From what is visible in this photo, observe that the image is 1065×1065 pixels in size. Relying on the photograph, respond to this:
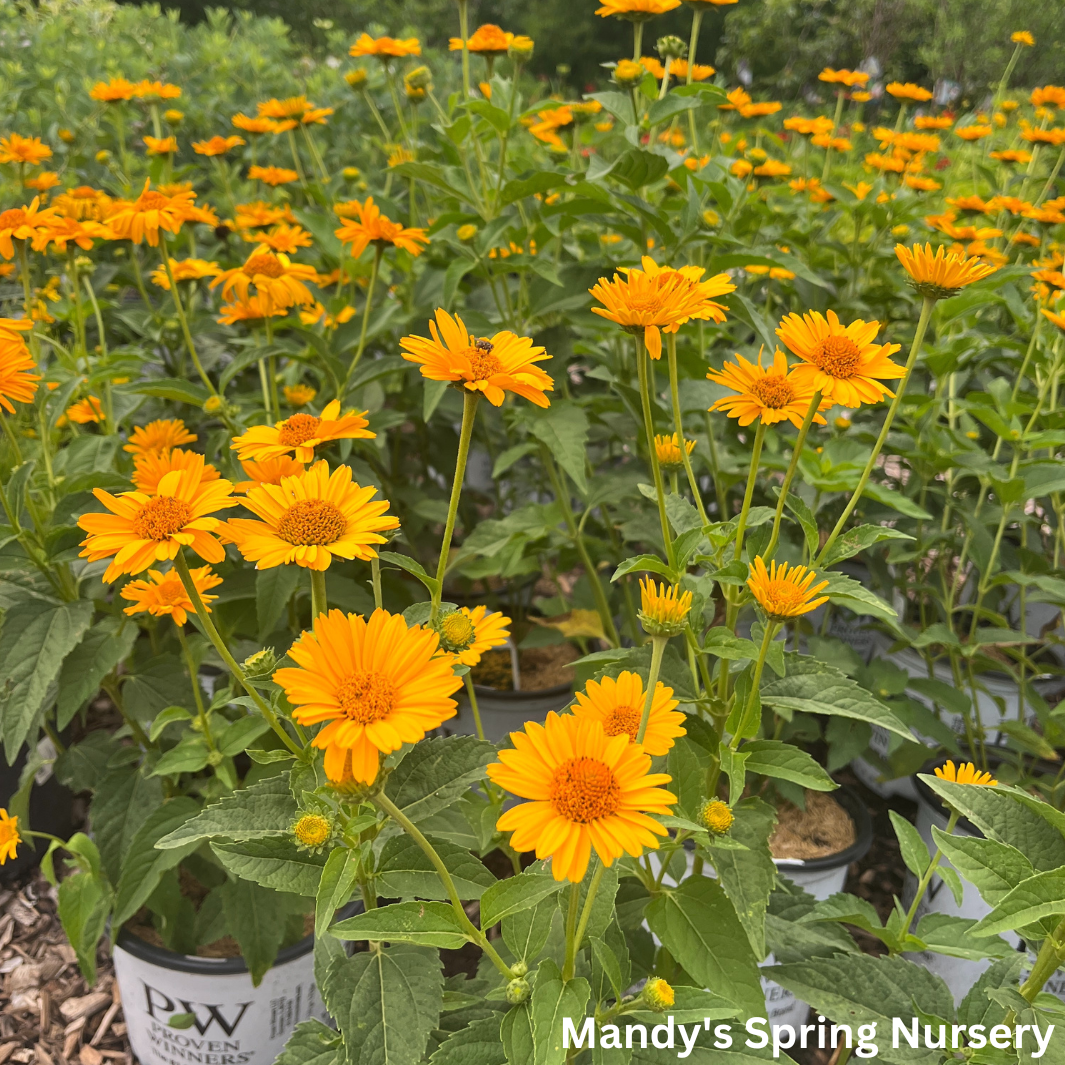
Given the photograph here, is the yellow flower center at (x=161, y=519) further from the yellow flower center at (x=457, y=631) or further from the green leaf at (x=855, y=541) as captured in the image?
the green leaf at (x=855, y=541)

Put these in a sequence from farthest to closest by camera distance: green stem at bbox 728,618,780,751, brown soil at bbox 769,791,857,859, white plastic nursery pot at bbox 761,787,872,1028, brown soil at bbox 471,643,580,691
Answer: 1. brown soil at bbox 471,643,580,691
2. brown soil at bbox 769,791,857,859
3. white plastic nursery pot at bbox 761,787,872,1028
4. green stem at bbox 728,618,780,751

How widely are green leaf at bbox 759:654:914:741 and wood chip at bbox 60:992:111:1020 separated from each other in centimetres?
141

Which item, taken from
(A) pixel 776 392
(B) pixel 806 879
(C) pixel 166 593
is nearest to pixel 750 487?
(A) pixel 776 392

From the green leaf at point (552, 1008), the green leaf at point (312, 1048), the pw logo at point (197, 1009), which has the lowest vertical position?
the pw logo at point (197, 1009)

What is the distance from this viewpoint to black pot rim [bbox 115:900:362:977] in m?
1.14

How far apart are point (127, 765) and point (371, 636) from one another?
0.86 meters

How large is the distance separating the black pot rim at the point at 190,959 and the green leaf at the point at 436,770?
554 mm

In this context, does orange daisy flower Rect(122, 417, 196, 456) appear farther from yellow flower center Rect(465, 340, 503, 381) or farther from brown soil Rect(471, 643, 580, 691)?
brown soil Rect(471, 643, 580, 691)

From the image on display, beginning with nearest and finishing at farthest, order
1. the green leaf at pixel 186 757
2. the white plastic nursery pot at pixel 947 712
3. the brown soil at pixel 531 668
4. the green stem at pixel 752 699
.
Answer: the green stem at pixel 752 699
the green leaf at pixel 186 757
the white plastic nursery pot at pixel 947 712
the brown soil at pixel 531 668

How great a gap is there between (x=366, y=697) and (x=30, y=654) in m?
0.70

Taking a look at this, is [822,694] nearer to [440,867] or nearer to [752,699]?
[752,699]

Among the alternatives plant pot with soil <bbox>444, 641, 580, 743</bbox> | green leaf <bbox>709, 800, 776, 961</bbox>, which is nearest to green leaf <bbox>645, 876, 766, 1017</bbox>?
green leaf <bbox>709, 800, 776, 961</bbox>

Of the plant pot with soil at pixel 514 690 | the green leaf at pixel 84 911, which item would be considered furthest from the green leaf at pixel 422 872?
the plant pot with soil at pixel 514 690

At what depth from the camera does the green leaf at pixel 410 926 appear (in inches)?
24.1
